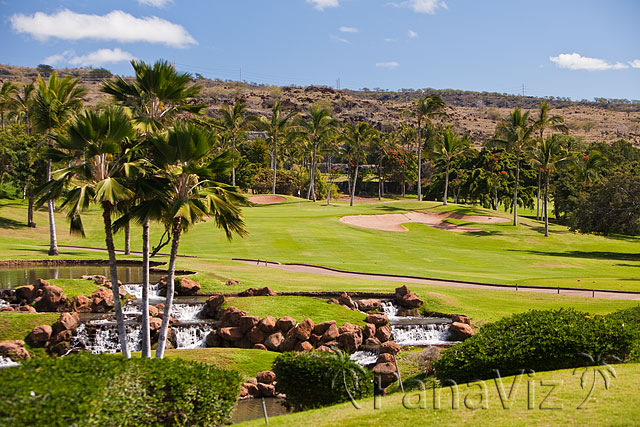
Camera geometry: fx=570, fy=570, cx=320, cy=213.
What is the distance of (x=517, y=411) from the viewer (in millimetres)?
10180

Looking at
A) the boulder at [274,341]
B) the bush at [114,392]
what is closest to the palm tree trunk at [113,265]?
the bush at [114,392]

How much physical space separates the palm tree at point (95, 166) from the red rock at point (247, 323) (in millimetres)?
7550

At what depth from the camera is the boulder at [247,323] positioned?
75.0ft

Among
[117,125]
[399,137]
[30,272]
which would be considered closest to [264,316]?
[117,125]

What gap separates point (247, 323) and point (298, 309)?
3299 millimetres

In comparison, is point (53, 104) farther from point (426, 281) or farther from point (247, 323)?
point (426, 281)

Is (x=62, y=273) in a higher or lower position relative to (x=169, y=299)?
lower

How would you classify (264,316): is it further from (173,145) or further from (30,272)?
(30,272)

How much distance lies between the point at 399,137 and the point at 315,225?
7288 cm

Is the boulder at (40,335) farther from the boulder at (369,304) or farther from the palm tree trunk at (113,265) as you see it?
the boulder at (369,304)

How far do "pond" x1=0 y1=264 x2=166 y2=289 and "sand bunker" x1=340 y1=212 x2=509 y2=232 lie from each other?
30.2 m

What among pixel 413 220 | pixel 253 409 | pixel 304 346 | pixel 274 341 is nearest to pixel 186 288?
pixel 274 341

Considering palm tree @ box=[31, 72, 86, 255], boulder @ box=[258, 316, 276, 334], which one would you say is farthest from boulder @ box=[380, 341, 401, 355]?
palm tree @ box=[31, 72, 86, 255]

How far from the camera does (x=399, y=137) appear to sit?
417 ft
